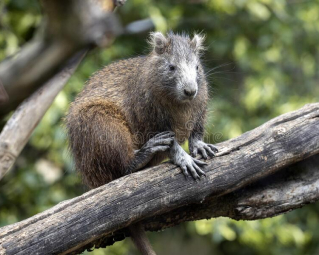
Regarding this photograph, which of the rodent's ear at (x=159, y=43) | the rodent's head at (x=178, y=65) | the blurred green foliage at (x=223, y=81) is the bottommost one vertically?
the blurred green foliage at (x=223, y=81)

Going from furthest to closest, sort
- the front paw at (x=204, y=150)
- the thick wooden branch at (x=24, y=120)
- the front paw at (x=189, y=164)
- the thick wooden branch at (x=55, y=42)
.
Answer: the thick wooden branch at (x=24, y=120) → the front paw at (x=204, y=150) → the front paw at (x=189, y=164) → the thick wooden branch at (x=55, y=42)

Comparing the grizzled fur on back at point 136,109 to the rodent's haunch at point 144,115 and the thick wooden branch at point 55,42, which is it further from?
the thick wooden branch at point 55,42

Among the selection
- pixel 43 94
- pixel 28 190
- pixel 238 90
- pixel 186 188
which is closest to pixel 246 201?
pixel 186 188

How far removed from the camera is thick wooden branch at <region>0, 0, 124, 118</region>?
2008 mm

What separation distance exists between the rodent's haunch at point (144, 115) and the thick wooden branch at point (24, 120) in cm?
27

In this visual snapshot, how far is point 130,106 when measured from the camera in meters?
5.06

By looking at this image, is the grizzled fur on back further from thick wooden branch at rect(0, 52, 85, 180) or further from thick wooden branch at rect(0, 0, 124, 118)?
thick wooden branch at rect(0, 0, 124, 118)

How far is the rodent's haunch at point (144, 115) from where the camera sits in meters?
4.66

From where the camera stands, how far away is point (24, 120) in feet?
16.2

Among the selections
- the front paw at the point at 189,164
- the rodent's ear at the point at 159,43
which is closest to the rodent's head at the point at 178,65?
the rodent's ear at the point at 159,43

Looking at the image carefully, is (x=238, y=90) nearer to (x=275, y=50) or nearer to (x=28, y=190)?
(x=275, y=50)

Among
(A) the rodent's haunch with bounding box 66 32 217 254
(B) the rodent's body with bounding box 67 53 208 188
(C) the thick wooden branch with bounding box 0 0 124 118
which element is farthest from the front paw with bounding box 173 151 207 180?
(C) the thick wooden branch with bounding box 0 0 124 118

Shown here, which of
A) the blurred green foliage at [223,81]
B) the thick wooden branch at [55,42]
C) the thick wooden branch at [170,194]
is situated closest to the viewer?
the thick wooden branch at [55,42]

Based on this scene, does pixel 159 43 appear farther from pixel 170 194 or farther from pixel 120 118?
pixel 170 194
